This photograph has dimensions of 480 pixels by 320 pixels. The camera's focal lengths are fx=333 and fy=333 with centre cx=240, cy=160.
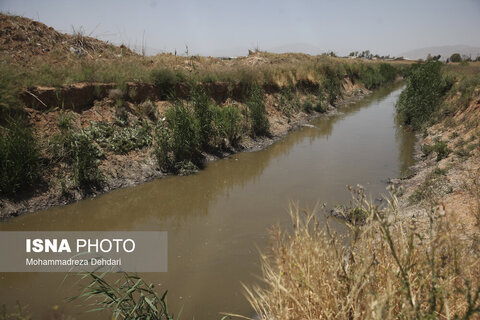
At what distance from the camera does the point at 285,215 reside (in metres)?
7.09

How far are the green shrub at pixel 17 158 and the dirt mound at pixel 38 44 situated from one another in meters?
5.15

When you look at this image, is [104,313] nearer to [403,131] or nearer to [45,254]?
[45,254]

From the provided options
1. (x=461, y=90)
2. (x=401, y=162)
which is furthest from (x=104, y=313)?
(x=461, y=90)

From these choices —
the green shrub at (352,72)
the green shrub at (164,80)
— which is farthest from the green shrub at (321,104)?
the green shrub at (164,80)

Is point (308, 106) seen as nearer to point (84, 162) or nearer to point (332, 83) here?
point (332, 83)

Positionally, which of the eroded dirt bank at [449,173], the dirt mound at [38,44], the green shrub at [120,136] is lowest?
the eroded dirt bank at [449,173]

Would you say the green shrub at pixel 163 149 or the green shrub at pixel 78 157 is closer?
the green shrub at pixel 78 157

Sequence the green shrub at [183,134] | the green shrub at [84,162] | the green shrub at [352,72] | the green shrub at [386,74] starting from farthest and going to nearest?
the green shrub at [386,74], the green shrub at [352,72], the green shrub at [183,134], the green shrub at [84,162]

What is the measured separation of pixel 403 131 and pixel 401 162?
5250 mm

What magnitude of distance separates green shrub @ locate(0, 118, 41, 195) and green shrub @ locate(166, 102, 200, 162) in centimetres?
348

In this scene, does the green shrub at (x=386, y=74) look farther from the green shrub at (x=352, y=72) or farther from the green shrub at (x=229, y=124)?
the green shrub at (x=229, y=124)

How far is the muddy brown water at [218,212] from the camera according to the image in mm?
4723

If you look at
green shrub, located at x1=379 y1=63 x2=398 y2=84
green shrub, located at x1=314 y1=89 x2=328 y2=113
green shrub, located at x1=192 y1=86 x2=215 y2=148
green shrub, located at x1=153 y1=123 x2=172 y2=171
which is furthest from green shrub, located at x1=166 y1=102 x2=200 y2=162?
green shrub, located at x1=379 y1=63 x2=398 y2=84

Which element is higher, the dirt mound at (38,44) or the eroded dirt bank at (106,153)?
the dirt mound at (38,44)
